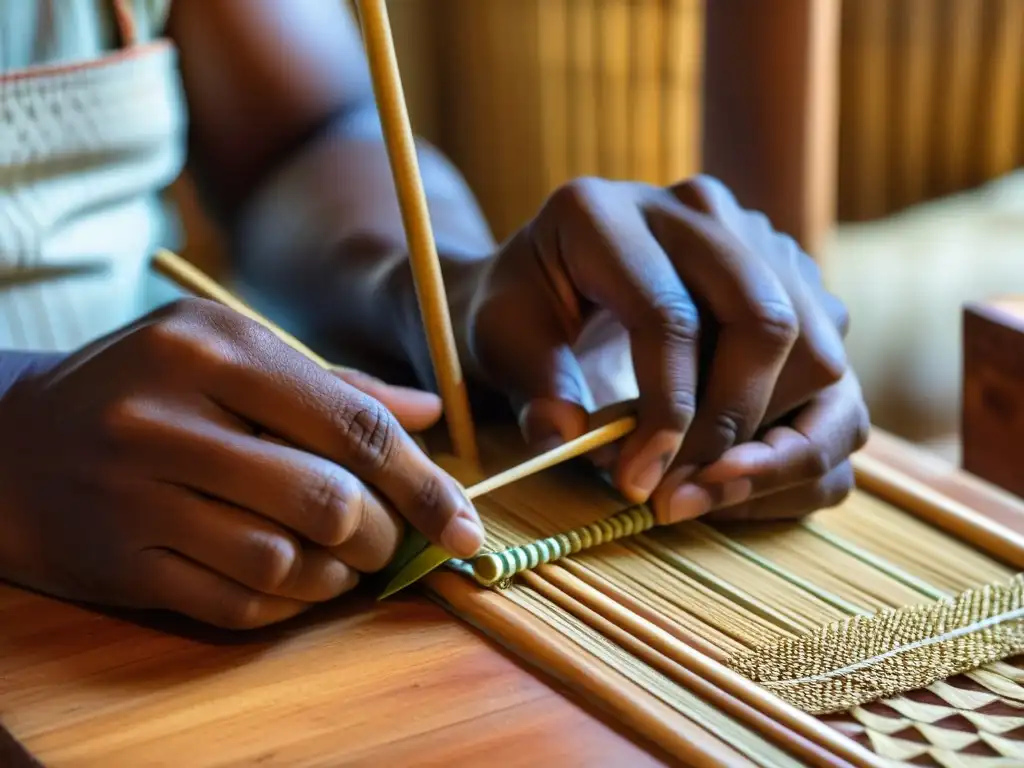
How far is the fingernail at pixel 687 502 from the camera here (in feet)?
2.17

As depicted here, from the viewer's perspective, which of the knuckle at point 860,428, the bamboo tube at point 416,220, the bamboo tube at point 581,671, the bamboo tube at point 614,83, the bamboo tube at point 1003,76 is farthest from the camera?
the bamboo tube at point 614,83

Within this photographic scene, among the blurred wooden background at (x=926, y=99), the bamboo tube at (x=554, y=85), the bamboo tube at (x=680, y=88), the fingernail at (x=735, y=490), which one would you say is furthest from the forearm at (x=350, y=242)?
the blurred wooden background at (x=926, y=99)

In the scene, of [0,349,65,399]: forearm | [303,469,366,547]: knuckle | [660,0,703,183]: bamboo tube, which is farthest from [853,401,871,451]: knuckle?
[660,0,703,183]: bamboo tube

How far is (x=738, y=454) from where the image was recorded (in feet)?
2.20

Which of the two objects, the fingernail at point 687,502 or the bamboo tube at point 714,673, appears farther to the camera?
the fingernail at point 687,502

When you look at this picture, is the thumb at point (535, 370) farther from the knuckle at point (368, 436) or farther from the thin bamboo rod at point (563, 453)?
the knuckle at point (368, 436)

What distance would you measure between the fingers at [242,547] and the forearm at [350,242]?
0.25m

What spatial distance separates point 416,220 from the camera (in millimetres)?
648

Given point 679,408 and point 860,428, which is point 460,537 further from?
point 860,428

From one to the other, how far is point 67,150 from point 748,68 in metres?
0.57

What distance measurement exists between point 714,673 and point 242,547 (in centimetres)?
22

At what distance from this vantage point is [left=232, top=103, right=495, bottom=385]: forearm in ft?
2.86

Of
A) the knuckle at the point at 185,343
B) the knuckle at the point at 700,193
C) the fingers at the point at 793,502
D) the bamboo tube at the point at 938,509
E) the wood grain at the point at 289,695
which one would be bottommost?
the bamboo tube at the point at 938,509

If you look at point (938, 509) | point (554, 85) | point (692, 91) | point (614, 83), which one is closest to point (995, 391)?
point (938, 509)
